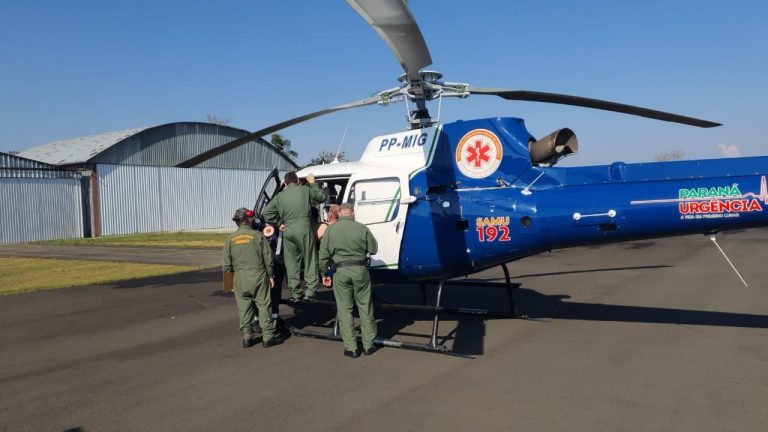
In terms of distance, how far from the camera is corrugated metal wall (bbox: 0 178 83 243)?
29.6m

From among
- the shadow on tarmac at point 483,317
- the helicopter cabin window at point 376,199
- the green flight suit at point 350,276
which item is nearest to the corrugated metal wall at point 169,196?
the shadow on tarmac at point 483,317

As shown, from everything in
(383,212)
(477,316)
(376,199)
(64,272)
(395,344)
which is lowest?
(64,272)

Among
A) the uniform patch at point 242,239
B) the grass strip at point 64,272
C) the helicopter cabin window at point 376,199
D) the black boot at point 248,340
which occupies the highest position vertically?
the helicopter cabin window at point 376,199

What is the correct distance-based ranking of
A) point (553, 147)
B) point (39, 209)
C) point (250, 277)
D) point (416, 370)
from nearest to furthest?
point (416, 370), point (553, 147), point (250, 277), point (39, 209)

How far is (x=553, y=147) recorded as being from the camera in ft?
22.8

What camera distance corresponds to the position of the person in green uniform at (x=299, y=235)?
23.8ft

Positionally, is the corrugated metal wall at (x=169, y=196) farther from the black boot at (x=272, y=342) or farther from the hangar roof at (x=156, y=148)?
the black boot at (x=272, y=342)

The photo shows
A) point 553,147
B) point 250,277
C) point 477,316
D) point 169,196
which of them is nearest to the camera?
point 553,147

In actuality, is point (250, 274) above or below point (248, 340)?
above

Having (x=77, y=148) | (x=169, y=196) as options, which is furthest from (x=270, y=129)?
(x=77, y=148)

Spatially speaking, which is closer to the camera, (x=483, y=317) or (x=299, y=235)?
(x=299, y=235)

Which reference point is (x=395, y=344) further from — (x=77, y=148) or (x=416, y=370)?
(x=77, y=148)

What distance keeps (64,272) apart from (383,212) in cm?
1286

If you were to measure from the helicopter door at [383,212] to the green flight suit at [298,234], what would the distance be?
660 mm
